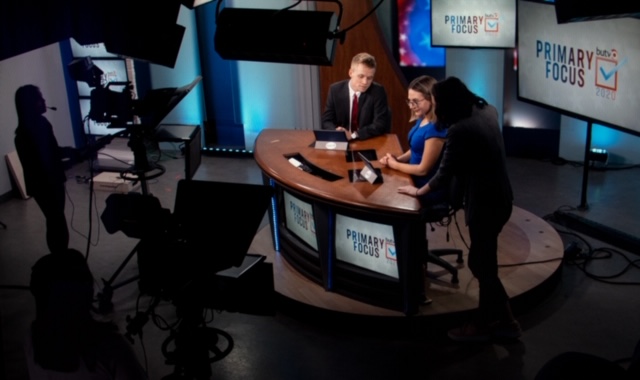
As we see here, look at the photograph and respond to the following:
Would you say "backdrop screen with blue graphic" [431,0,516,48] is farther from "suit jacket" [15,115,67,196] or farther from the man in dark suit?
"suit jacket" [15,115,67,196]

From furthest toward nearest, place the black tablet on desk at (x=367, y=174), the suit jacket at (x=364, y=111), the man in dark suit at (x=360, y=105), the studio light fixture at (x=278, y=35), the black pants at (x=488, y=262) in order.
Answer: the suit jacket at (x=364, y=111)
the man in dark suit at (x=360, y=105)
the black tablet on desk at (x=367, y=174)
the black pants at (x=488, y=262)
the studio light fixture at (x=278, y=35)

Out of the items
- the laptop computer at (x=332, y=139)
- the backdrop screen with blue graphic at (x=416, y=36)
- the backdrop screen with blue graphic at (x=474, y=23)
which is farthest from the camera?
the backdrop screen with blue graphic at (x=416, y=36)

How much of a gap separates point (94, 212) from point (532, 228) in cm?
433

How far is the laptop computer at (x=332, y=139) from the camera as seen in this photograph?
5031mm

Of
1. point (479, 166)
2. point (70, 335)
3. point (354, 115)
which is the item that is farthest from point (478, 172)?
point (70, 335)

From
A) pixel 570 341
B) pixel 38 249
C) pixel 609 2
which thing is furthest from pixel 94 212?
pixel 609 2

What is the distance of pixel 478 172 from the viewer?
382 centimetres

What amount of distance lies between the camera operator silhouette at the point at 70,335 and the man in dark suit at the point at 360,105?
2.60 metres

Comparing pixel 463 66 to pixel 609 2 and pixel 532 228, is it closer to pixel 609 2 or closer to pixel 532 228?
pixel 532 228

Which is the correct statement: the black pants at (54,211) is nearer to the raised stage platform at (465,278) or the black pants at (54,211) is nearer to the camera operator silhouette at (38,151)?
the camera operator silhouette at (38,151)

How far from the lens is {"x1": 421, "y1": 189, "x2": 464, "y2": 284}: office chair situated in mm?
4145

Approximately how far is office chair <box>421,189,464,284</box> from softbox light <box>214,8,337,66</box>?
1128mm

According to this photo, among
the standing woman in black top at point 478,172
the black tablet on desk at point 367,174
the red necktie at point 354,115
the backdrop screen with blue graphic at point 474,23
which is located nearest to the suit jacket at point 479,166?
the standing woman in black top at point 478,172

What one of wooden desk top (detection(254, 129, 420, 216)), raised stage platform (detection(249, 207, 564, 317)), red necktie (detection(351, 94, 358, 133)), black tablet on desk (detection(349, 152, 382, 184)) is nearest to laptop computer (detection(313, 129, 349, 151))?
wooden desk top (detection(254, 129, 420, 216))
